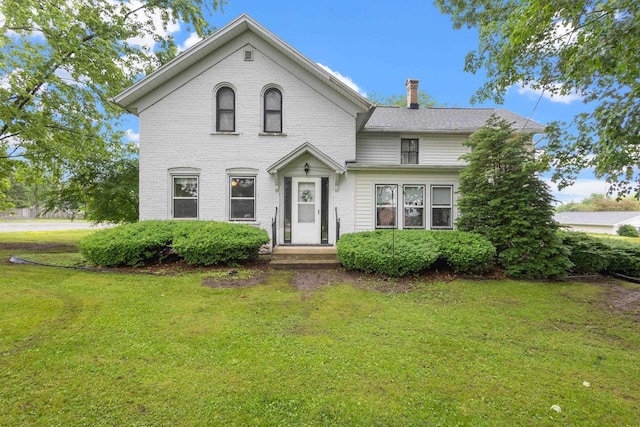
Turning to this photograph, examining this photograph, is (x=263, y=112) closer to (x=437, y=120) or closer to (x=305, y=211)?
(x=305, y=211)

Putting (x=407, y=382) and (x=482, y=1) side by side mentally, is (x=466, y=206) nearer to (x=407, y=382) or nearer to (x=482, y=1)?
(x=407, y=382)

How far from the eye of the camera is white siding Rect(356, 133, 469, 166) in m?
11.5

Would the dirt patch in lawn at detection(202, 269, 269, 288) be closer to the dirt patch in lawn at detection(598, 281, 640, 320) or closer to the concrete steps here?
the concrete steps

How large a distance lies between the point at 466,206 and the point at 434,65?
440 inches

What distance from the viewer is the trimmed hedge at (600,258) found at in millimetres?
7953

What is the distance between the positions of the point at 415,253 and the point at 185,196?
793 centimetres

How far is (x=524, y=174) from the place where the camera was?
7598mm

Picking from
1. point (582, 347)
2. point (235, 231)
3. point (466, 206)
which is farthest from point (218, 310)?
point (466, 206)

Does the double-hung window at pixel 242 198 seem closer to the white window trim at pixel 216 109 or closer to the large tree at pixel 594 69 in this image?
the white window trim at pixel 216 109

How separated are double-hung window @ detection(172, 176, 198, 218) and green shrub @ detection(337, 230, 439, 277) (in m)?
5.62

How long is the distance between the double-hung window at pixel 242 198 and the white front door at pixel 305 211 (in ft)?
4.76

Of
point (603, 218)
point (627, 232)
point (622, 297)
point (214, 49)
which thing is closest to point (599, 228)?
point (603, 218)

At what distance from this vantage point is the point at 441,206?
10586mm

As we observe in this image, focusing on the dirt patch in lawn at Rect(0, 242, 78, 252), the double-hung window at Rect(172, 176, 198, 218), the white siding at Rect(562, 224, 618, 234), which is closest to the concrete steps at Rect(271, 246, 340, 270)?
the double-hung window at Rect(172, 176, 198, 218)
